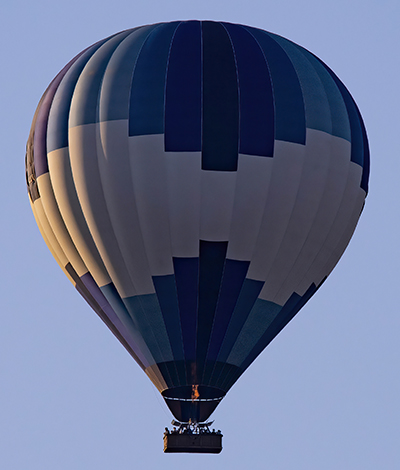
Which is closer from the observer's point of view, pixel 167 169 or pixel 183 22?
pixel 167 169

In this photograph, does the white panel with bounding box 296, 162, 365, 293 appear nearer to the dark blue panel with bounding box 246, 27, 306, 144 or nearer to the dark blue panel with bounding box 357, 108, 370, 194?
the dark blue panel with bounding box 357, 108, 370, 194

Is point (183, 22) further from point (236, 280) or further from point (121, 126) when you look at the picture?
point (236, 280)

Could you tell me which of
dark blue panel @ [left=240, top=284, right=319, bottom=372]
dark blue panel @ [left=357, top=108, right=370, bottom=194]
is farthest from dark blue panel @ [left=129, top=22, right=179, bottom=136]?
dark blue panel @ [left=357, top=108, right=370, bottom=194]

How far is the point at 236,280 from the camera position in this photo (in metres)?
27.1

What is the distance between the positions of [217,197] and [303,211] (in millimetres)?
1488

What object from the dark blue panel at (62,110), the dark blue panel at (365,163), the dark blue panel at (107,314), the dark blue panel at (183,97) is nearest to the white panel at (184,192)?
the dark blue panel at (183,97)

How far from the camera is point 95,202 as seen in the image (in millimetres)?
27062

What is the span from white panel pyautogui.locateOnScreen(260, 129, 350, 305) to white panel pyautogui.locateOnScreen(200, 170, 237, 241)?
110 cm

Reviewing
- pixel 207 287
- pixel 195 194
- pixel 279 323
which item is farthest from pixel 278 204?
pixel 279 323

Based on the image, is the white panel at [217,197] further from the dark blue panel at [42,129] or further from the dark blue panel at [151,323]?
the dark blue panel at [42,129]

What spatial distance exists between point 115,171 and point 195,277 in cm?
214

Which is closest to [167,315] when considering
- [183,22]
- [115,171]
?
[115,171]

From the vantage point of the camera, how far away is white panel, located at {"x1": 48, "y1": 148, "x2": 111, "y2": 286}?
27344 mm

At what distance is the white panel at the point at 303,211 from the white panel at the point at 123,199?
2.05m
